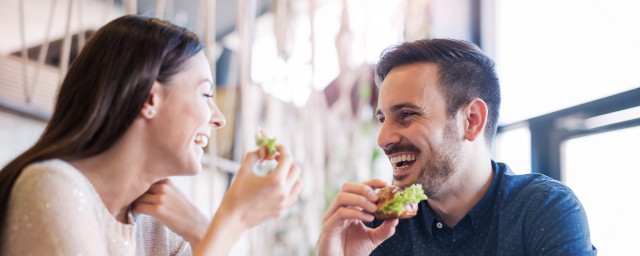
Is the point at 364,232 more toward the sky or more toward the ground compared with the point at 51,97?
more toward the ground

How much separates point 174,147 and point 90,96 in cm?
22

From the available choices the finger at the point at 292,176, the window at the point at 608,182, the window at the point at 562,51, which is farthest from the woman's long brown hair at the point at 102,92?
the window at the point at 608,182

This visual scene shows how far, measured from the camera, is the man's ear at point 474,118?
2141 millimetres

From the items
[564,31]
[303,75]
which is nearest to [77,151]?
Result: [303,75]

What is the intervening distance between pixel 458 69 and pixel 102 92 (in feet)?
4.07

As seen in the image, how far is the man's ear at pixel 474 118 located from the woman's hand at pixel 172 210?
Result: 96 centimetres

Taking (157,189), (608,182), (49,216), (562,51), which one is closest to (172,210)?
(157,189)

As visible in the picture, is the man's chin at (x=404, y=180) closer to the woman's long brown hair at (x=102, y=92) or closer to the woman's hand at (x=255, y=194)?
the woman's hand at (x=255, y=194)

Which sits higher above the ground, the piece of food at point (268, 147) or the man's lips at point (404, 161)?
the piece of food at point (268, 147)

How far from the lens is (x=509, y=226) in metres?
1.90

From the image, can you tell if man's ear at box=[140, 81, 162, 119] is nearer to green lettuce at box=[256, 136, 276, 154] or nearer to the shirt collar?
green lettuce at box=[256, 136, 276, 154]

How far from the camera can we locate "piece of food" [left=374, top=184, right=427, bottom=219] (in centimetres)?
188

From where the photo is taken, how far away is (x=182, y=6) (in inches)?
192

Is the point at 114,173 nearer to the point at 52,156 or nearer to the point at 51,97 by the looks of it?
the point at 52,156
